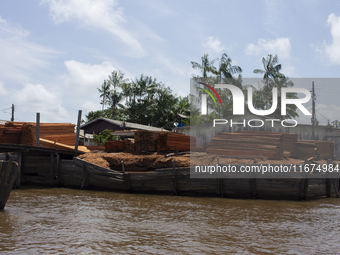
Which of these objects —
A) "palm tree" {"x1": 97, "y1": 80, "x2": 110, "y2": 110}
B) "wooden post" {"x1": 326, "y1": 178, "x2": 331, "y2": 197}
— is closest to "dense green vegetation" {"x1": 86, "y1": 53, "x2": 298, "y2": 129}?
"palm tree" {"x1": 97, "y1": 80, "x2": 110, "y2": 110}

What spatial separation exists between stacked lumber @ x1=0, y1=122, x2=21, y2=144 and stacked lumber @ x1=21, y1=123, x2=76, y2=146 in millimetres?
410

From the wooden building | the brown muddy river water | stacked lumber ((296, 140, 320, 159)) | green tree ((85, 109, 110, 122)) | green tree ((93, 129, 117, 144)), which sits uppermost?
green tree ((85, 109, 110, 122))

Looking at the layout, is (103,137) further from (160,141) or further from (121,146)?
(160,141)

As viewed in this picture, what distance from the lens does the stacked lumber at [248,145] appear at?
14.8m

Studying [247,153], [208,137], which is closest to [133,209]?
[247,153]

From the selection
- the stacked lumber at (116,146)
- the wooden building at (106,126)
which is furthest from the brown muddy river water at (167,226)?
the wooden building at (106,126)

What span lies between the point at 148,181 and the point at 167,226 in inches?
253

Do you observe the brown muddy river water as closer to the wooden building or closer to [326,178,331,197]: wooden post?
[326,178,331,197]: wooden post

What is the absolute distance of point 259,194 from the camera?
13.3 m

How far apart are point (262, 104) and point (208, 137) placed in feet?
57.6

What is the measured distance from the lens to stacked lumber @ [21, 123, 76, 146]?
1891cm

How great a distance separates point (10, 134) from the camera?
1872 cm

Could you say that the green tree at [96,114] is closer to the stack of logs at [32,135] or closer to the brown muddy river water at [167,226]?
the stack of logs at [32,135]


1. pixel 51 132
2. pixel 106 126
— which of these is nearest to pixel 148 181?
pixel 51 132
